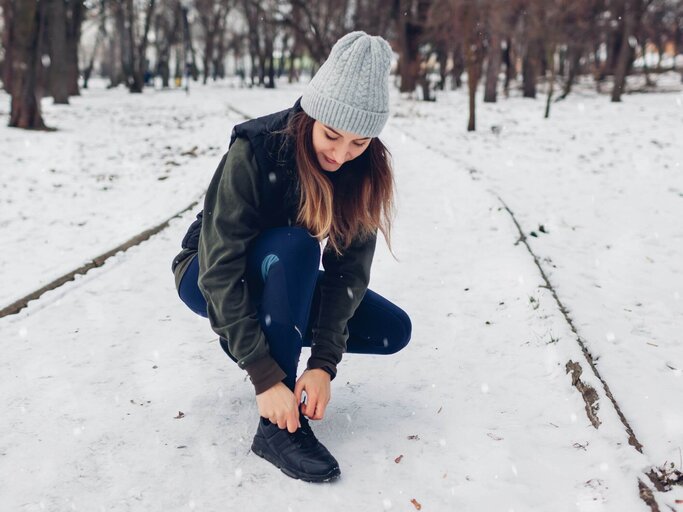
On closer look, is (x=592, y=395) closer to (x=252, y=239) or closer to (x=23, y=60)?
(x=252, y=239)

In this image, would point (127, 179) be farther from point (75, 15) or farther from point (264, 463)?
point (75, 15)

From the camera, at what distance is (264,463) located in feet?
7.50

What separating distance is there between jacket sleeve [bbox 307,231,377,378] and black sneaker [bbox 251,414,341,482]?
236 millimetres

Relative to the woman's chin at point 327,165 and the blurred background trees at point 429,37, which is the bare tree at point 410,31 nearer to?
the blurred background trees at point 429,37

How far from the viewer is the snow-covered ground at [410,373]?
216 centimetres

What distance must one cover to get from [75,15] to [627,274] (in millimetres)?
23950

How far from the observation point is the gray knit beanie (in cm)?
201

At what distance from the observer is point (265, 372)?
2.04 meters

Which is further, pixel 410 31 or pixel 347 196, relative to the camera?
pixel 410 31

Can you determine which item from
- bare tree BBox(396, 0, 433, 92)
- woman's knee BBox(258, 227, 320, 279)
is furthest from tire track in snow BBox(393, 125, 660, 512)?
bare tree BBox(396, 0, 433, 92)

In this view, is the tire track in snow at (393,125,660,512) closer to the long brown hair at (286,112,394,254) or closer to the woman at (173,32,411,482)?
the woman at (173,32,411,482)

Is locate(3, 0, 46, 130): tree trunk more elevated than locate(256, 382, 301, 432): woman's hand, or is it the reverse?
locate(3, 0, 46, 130): tree trunk

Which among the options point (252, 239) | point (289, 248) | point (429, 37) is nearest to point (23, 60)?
point (252, 239)

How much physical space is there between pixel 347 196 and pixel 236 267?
50 cm
